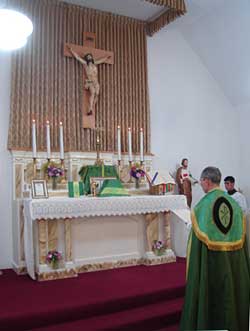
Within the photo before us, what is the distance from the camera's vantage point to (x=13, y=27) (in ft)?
15.3

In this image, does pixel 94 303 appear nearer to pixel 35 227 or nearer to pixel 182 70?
pixel 35 227

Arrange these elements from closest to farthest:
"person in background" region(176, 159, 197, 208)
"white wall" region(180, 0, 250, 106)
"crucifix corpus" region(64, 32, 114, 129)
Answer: "crucifix corpus" region(64, 32, 114, 129), "white wall" region(180, 0, 250, 106), "person in background" region(176, 159, 197, 208)

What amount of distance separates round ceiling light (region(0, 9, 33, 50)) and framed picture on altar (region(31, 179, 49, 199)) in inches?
72.1

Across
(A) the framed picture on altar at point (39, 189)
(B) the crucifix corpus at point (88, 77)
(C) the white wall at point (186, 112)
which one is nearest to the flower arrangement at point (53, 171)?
(A) the framed picture on altar at point (39, 189)

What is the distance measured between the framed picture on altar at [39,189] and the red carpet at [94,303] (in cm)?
107

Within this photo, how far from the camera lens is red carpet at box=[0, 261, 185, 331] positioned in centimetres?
363

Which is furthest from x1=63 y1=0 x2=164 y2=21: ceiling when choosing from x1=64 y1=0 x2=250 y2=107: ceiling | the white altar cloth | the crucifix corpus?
the white altar cloth

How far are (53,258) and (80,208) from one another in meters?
0.71

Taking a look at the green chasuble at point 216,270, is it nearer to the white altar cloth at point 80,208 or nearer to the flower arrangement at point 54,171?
the white altar cloth at point 80,208

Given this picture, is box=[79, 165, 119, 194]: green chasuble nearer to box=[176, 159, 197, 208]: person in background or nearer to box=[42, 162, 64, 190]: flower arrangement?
box=[42, 162, 64, 190]: flower arrangement

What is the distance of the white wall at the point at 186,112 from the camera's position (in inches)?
290

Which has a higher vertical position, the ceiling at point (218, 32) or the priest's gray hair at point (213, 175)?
the ceiling at point (218, 32)

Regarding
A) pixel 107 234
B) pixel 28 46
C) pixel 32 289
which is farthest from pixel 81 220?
pixel 28 46

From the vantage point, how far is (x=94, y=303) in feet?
12.7
